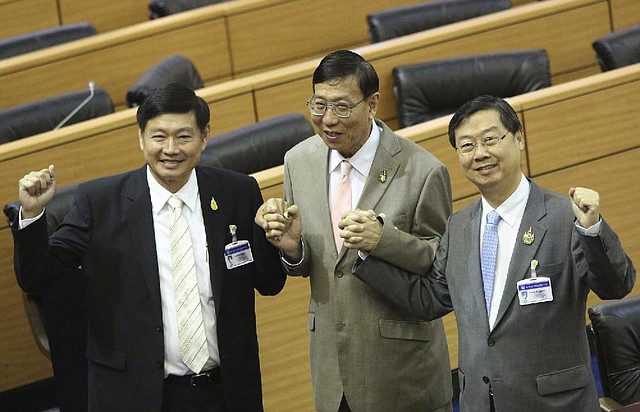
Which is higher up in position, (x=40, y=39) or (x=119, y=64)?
(x=40, y=39)

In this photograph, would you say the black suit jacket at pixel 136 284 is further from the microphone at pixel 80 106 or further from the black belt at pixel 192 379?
the microphone at pixel 80 106

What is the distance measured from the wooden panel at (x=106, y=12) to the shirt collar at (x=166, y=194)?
13.1 feet

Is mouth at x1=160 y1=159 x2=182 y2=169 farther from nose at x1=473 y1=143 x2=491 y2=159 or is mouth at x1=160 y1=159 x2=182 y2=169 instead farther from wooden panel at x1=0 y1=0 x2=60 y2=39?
wooden panel at x1=0 y1=0 x2=60 y2=39

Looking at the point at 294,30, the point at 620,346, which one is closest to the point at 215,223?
the point at 620,346

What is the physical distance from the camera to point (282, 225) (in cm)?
253

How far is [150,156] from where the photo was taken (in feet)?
8.44

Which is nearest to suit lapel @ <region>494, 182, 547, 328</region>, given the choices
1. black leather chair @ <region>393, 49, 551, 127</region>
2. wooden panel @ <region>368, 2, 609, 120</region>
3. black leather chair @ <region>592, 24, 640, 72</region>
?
black leather chair @ <region>393, 49, 551, 127</region>

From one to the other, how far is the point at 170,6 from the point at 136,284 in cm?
371

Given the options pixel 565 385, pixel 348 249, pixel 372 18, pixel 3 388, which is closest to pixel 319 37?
pixel 372 18

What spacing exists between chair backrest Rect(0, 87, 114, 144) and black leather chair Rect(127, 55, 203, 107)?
0.18 metres

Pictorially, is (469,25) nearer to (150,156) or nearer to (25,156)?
(25,156)

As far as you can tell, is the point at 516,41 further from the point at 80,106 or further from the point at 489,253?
the point at 489,253

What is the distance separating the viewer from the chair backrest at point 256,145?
394 cm

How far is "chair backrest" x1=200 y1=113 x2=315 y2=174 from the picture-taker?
3936mm
